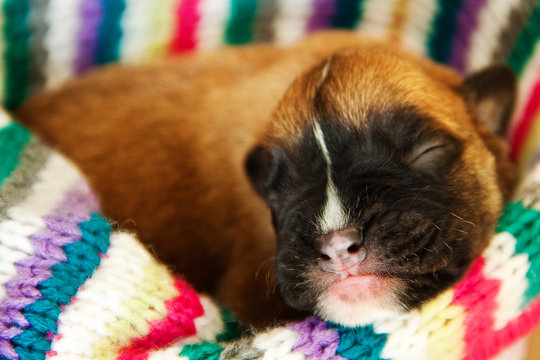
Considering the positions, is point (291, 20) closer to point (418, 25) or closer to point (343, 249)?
point (418, 25)

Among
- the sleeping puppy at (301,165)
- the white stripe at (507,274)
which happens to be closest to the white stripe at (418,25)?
the sleeping puppy at (301,165)

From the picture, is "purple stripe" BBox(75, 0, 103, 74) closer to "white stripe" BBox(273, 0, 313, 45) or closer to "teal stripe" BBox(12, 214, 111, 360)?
"white stripe" BBox(273, 0, 313, 45)

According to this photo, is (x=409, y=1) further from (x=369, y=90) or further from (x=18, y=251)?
(x=18, y=251)

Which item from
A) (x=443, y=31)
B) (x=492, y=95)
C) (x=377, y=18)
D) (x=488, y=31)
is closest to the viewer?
(x=492, y=95)

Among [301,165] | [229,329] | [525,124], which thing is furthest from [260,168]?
[525,124]

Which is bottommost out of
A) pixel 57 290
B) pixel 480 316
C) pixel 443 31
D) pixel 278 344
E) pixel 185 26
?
pixel 480 316

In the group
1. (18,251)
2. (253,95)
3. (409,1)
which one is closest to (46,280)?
(18,251)
